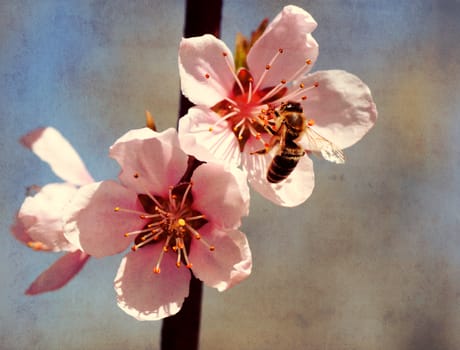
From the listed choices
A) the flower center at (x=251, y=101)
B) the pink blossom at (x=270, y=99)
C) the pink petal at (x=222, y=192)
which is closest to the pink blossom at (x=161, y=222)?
the pink petal at (x=222, y=192)

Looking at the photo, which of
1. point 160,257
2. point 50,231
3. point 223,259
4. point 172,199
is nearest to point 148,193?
point 172,199

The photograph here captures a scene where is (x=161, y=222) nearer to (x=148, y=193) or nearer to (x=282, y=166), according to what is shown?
(x=148, y=193)

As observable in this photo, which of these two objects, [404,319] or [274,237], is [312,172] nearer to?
[274,237]

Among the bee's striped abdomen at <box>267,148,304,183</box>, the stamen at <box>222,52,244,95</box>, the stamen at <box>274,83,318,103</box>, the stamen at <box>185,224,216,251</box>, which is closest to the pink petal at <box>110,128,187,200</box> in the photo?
the stamen at <box>185,224,216,251</box>

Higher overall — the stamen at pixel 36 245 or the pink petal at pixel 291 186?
the pink petal at pixel 291 186

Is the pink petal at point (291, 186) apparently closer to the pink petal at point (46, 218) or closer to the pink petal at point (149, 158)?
the pink petal at point (149, 158)

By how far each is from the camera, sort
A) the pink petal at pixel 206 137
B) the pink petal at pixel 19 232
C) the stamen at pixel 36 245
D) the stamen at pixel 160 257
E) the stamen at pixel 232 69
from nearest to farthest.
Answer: the pink petal at pixel 206 137, the stamen at pixel 160 257, the stamen at pixel 232 69, the stamen at pixel 36 245, the pink petal at pixel 19 232

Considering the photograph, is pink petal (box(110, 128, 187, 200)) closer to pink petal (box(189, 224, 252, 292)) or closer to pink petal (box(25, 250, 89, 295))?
pink petal (box(189, 224, 252, 292))

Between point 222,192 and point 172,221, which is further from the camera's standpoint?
point 172,221
